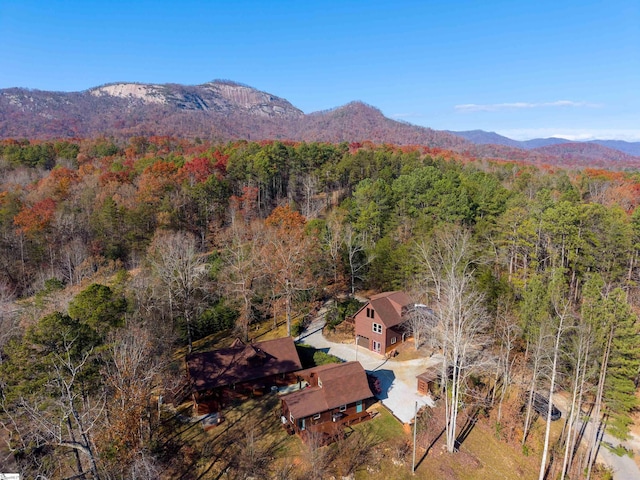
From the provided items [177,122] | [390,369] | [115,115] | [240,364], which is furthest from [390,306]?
[115,115]

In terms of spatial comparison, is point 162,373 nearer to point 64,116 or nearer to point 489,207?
point 489,207

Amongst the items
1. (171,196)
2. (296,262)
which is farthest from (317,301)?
(171,196)

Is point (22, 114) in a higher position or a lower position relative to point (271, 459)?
higher

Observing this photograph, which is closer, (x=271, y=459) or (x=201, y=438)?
(x=271, y=459)

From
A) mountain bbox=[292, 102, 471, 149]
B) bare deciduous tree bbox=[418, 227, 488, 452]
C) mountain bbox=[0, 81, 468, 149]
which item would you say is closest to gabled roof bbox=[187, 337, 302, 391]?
bare deciduous tree bbox=[418, 227, 488, 452]

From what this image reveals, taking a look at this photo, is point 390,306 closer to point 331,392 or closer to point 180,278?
point 331,392

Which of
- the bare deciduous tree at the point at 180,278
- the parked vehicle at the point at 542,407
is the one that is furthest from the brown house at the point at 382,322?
the bare deciduous tree at the point at 180,278

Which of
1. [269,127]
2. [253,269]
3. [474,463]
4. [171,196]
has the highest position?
[269,127]
